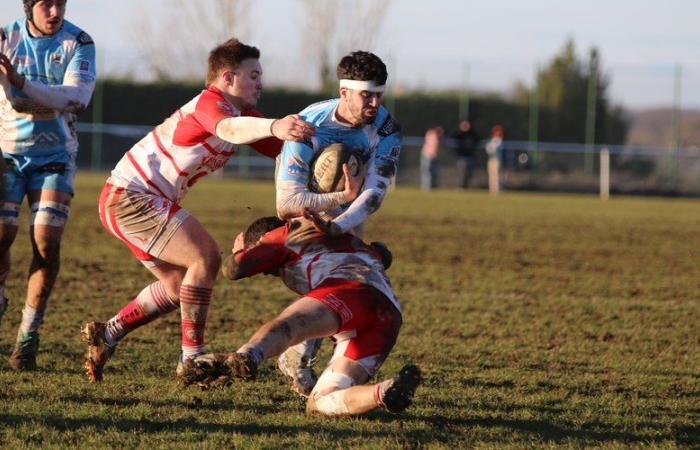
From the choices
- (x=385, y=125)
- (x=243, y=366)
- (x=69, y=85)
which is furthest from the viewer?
(x=69, y=85)

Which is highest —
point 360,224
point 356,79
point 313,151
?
point 356,79

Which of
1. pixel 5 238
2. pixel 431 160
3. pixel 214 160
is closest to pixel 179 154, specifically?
pixel 214 160

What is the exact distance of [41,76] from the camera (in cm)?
705

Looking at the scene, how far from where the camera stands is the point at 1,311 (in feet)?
23.7

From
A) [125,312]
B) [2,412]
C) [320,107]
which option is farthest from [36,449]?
[320,107]

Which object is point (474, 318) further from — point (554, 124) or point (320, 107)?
point (554, 124)

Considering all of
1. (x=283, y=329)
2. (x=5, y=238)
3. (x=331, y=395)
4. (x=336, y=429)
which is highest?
(x=5, y=238)

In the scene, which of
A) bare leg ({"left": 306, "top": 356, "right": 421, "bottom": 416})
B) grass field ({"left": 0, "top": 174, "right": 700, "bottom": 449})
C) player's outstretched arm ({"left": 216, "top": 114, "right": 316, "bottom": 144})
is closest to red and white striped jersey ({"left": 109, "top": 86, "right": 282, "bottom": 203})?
player's outstretched arm ({"left": 216, "top": 114, "right": 316, "bottom": 144})

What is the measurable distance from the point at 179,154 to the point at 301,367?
4.39 feet

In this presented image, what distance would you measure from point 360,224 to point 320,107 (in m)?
0.68

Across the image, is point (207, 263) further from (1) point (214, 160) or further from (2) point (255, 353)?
(2) point (255, 353)

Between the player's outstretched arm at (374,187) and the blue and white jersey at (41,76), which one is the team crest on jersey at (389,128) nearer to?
the player's outstretched arm at (374,187)

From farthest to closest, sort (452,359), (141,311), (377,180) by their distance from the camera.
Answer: (452,359), (141,311), (377,180)

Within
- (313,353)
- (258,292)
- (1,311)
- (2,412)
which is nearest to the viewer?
(2,412)
